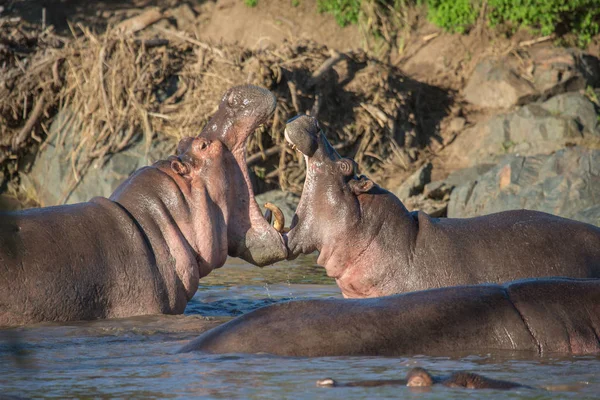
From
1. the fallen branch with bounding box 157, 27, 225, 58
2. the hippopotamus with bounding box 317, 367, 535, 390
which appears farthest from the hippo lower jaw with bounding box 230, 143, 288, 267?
the fallen branch with bounding box 157, 27, 225, 58

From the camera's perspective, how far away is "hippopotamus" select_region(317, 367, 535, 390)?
12.7 ft

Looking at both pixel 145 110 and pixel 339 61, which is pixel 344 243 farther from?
pixel 339 61

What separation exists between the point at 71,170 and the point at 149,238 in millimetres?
7983

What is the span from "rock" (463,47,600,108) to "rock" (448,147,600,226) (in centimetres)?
244

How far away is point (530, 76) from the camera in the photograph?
14828 millimetres

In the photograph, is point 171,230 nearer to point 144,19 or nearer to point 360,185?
point 360,185

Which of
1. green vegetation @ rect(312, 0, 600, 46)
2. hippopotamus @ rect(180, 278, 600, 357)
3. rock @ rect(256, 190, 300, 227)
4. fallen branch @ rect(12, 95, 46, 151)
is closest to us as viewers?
hippopotamus @ rect(180, 278, 600, 357)

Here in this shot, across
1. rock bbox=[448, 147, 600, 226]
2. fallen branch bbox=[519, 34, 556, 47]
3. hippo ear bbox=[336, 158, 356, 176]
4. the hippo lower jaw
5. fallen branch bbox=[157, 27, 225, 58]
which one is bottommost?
rock bbox=[448, 147, 600, 226]

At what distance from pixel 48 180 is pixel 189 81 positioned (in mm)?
2272

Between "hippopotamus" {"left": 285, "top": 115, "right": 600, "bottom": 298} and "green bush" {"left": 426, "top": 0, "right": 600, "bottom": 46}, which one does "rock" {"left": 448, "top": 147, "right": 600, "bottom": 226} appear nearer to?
"green bush" {"left": 426, "top": 0, "right": 600, "bottom": 46}

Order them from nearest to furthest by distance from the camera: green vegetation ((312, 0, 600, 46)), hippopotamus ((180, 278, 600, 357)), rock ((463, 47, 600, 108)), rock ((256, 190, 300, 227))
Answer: hippopotamus ((180, 278, 600, 357)) → rock ((256, 190, 300, 227)) → rock ((463, 47, 600, 108)) → green vegetation ((312, 0, 600, 46))

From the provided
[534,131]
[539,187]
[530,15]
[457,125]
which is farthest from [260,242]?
[530,15]

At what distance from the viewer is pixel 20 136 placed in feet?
46.1

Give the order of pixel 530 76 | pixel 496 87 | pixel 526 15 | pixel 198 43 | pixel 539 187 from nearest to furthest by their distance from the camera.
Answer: pixel 539 187 → pixel 198 43 → pixel 530 76 → pixel 496 87 → pixel 526 15
